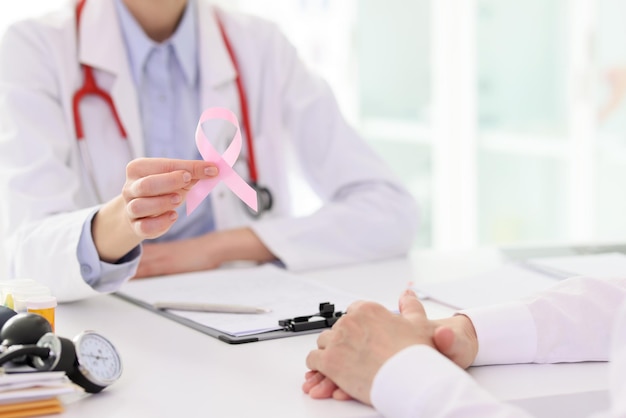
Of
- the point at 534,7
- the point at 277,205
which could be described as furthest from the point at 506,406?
the point at 534,7

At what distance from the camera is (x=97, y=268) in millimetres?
1167

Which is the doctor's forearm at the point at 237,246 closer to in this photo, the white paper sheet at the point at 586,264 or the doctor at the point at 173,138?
the doctor at the point at 173,138

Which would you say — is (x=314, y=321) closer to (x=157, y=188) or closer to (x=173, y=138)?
(x=157, y=188)

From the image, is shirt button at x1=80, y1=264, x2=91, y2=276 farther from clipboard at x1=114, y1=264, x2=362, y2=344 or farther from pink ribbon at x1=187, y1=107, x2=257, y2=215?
pink ribbon at x1=187, y1=107, x2=257, y2=215

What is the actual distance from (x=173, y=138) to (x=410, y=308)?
860mm

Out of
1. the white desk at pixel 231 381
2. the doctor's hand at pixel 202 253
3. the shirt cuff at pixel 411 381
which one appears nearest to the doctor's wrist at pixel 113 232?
the white desk at pixel 231 381

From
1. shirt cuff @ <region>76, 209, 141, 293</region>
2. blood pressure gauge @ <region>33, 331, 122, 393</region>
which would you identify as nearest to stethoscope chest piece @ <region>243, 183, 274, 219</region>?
shirt cuff @ <region>76, 209, 141, 293</region>

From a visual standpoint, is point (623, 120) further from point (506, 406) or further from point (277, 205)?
point (506, 406)

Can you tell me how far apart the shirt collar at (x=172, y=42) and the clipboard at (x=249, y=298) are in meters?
0.45

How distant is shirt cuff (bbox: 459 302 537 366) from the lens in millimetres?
857

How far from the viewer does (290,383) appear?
813 mm

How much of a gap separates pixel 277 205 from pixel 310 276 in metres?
0.37

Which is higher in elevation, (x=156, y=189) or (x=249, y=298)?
(x=156, y=189)

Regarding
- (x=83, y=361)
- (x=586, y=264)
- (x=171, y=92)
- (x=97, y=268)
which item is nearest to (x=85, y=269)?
(x=97, y=268)
